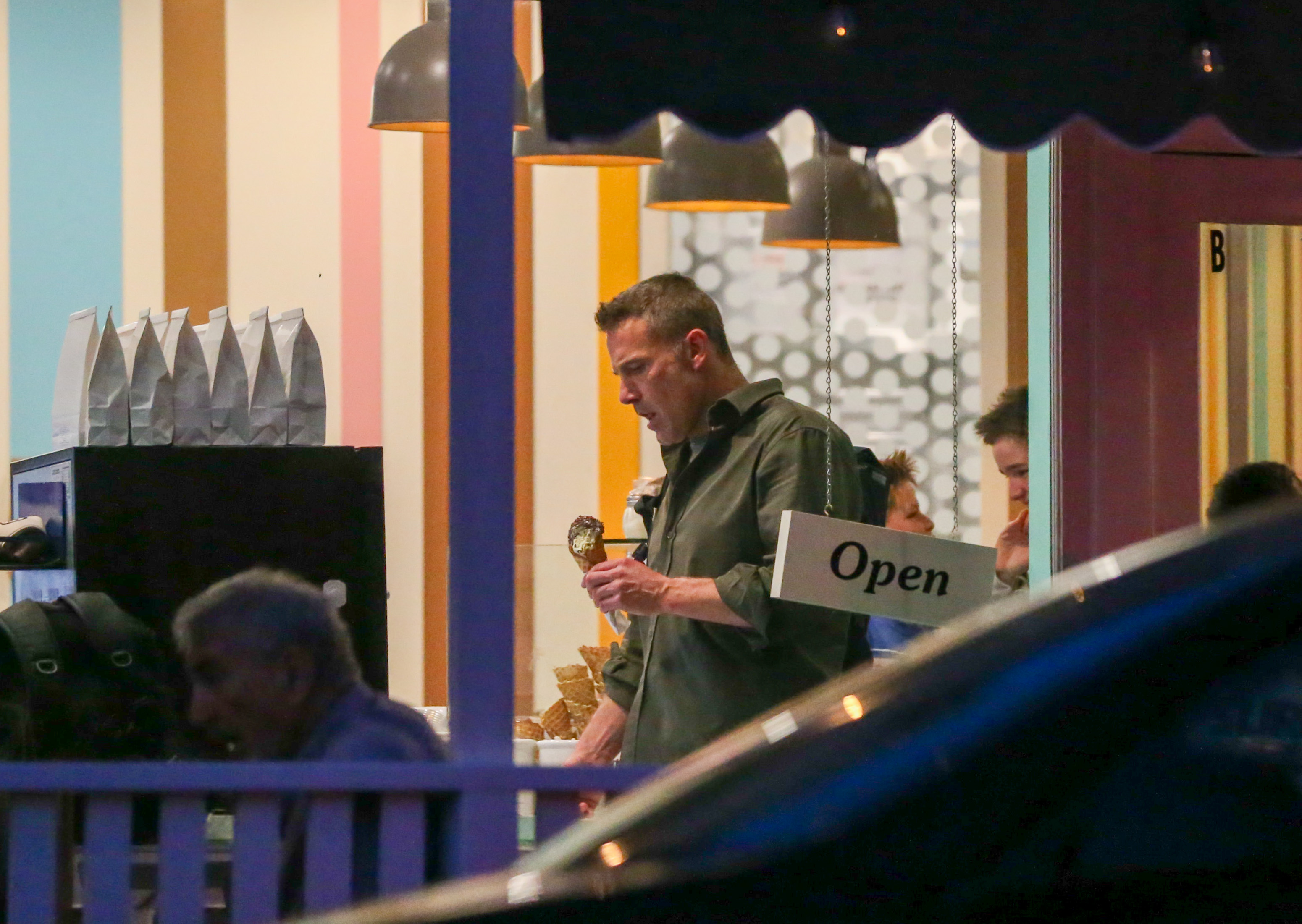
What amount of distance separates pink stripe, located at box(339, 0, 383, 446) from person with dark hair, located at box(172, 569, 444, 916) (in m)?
3.52

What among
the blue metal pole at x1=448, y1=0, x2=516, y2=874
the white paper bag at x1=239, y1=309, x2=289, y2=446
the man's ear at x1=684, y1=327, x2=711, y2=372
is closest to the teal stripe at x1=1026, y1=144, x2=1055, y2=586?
the man's ear at x1=684, y1=327, x2=711, y2=372

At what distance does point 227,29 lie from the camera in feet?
21.4

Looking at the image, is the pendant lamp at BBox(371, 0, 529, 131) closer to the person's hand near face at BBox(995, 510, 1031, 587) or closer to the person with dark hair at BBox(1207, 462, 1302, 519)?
the person's hand near face at BBox(995, 510, 1031, 587)

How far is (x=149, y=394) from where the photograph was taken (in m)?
4.01

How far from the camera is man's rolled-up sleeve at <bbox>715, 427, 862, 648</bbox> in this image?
3.22 meters

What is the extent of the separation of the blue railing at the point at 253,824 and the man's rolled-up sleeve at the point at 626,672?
0.94m

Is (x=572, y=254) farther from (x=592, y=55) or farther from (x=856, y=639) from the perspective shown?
(x=592, y=55)

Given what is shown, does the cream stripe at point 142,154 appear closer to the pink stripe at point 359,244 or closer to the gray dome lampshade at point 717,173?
the pink stripe at point 359,244

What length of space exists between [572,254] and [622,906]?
5.61 meters

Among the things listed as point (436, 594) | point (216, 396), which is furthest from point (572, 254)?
point (216, 396)

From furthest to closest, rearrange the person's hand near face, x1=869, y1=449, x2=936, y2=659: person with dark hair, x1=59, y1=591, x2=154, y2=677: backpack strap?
x1=869, y1=449, x2=936, y2=659: person with dark hair
the person's hand near face
x1=59, y1=591, x2=154, y2=677: backpack strap

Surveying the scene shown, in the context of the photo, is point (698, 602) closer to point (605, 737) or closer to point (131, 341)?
point (605, 737)

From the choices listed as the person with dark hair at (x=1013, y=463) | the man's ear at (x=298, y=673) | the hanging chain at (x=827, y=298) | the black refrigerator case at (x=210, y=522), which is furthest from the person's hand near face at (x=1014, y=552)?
the man's ear at (x=298, y=673)

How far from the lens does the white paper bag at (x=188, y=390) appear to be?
159 inches
